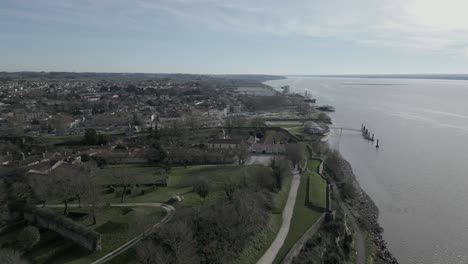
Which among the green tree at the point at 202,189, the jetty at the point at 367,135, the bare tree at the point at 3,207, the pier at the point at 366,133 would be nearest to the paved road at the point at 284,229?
the green tree at the point at 202,189

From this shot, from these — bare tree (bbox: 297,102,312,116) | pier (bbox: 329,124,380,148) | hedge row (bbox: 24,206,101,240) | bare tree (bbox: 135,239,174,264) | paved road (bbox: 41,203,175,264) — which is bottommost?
pier (bbox: 329,124,380,148)

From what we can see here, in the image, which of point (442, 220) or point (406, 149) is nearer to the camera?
point (442, 220)

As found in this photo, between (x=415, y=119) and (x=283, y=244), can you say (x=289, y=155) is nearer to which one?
(x=283, y=244)

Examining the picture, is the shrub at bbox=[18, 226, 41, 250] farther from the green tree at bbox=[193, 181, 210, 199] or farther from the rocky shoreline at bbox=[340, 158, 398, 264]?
the rocky shoreline at bbox=[340, 158, 398, 264]

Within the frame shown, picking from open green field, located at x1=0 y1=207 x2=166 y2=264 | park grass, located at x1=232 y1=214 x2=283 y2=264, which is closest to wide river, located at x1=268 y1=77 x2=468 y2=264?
park grass, located at x1=232 y1=214 x2=283 y2=264

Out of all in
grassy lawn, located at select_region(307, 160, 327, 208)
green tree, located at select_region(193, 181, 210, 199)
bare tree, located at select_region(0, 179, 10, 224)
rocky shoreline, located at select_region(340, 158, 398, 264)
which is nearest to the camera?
bare tree, located at select_region(0, 179, 10, 224)

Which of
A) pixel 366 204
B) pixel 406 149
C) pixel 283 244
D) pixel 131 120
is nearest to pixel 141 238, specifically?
pixel 283 244
